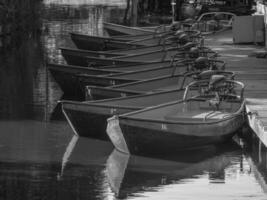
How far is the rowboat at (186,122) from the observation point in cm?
1919

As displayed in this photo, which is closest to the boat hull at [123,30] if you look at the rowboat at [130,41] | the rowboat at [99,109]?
the rowboat at [130,41]

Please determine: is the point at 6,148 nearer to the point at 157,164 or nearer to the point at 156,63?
the point at 157,164

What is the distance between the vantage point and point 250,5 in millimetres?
49875

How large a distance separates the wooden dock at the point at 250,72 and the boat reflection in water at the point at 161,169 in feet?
2.86

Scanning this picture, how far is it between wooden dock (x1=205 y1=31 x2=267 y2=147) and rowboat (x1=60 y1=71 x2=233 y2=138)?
4.92 ft

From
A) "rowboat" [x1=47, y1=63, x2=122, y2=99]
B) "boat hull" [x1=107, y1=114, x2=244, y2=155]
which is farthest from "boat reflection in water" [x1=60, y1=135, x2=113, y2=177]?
"rowboat" [x1=47, y1=63, x2=122, y2=99]

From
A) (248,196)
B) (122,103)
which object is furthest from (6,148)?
(248,196)

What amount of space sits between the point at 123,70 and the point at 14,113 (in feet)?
13.7

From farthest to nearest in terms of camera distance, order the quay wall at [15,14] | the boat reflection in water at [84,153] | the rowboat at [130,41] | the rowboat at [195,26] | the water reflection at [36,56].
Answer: the quay wall at [15,14] → the rowboat at [195,26] → the rowboat at [130,41] → the water reflection at [36,56] → the boat reflection in water at [84,153]

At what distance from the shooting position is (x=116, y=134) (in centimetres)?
1953

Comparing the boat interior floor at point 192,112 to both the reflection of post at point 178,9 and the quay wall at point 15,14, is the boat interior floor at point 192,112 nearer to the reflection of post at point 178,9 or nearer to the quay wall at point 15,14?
the quay wall at point 15,14

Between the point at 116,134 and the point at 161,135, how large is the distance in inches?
32.9

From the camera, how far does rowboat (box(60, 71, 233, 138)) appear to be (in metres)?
21.0

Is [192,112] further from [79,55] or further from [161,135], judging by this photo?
[79,55]
